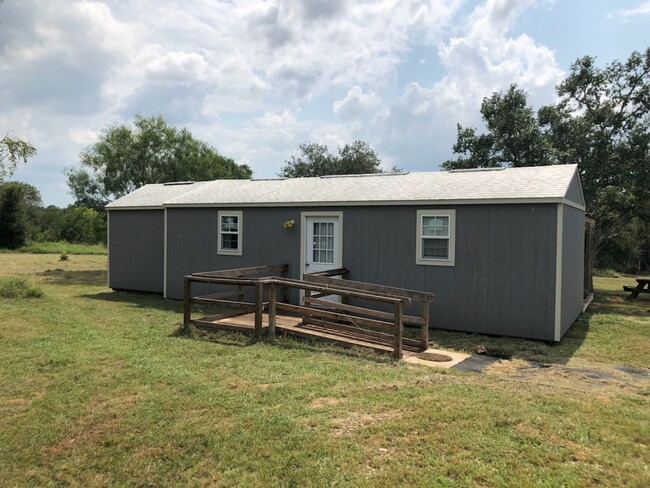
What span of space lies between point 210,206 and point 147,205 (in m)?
2.66

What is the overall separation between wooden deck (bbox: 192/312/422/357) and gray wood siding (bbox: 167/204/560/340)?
186 cm

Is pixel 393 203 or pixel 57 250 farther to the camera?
pixel 57 250

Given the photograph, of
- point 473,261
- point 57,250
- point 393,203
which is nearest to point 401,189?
point 393,203

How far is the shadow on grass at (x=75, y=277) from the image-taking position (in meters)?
16.5

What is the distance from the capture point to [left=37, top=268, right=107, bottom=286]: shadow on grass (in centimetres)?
1645

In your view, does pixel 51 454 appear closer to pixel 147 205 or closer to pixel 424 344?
pixel 424 344

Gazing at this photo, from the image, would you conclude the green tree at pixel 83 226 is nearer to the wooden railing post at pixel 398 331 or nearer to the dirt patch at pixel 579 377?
the wooden railing post at pixel 398 331

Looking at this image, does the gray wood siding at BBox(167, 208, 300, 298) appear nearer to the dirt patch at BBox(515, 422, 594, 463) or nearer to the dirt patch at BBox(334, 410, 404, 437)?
the dirt patch at BBox(334, 410, 404, 437)

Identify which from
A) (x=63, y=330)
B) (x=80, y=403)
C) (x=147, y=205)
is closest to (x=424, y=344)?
(x=80, y=403)

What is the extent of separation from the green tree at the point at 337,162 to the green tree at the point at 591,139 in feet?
54.1

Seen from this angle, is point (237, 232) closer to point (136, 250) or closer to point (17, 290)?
point (136, 250)

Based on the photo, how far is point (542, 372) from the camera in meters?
6.42

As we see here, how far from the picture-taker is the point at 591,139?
56.7ft

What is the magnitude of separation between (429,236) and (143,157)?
24.5m
